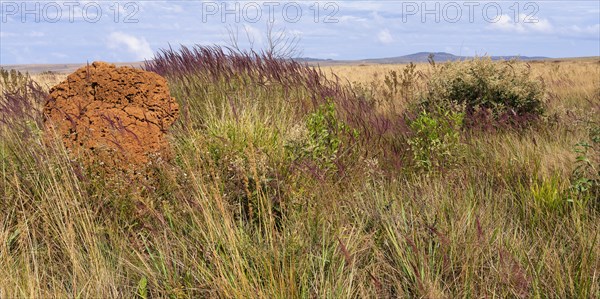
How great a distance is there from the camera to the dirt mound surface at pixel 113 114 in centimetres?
446

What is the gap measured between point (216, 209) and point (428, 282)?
1336mm

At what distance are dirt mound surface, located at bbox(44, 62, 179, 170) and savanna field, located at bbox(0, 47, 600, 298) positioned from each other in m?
0.16

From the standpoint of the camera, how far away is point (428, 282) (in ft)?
9.39

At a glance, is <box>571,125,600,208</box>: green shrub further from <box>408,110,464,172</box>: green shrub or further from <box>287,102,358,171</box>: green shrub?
<box>287,102,358,171</box>: green shrub

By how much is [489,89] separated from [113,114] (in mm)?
5056

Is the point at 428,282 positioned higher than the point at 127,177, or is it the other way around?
the point at 127,177

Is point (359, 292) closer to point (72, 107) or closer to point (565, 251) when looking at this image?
point (565, 251)

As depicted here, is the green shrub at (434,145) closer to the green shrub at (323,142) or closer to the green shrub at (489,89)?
the green shrub at (323,142)

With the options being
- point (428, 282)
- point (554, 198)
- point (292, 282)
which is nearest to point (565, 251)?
point (554, 198)

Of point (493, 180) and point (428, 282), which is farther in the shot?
point (493, 180)

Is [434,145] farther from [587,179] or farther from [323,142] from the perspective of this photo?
[587,179]

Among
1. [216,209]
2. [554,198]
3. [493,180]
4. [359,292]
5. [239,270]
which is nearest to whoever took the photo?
[239,270]

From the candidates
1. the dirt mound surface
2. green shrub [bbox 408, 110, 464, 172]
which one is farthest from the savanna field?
the dirt mound surface

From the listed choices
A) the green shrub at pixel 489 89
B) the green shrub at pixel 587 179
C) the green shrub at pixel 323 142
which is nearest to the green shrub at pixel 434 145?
the green shrub at pixel 323 142
